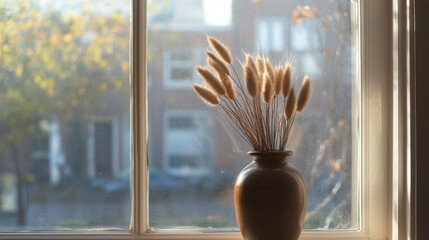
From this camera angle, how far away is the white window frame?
1681mm

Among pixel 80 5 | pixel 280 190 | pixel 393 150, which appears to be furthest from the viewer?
pixel 80 5

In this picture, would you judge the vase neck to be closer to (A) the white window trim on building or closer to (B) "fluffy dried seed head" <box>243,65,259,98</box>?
(B) "fluffy dried seed head" <box>243,65,259,98</box>

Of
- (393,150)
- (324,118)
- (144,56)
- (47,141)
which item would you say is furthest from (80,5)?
(393,150)

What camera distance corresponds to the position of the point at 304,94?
1.57 meters

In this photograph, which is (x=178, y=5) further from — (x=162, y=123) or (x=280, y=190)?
(x=280, y=190)

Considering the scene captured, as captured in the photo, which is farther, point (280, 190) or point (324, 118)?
point (324, 118)

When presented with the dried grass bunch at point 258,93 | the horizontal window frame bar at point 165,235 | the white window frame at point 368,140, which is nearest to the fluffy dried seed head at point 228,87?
the dried grass bunch at point 258,93

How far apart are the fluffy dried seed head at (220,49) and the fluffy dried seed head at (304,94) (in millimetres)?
186

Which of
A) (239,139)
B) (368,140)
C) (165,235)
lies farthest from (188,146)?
(368,140)

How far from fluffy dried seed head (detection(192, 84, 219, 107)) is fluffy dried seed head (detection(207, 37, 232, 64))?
0.09m

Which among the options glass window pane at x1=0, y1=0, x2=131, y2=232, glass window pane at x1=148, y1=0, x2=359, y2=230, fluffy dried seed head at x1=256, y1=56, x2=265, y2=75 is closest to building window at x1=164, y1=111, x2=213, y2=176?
glass window pane at x1=148, y1=0, x2=359, y2=230

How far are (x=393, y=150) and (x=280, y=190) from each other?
0.32 metres

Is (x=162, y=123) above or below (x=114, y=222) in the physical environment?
above

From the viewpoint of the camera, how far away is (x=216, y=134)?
174 cm
